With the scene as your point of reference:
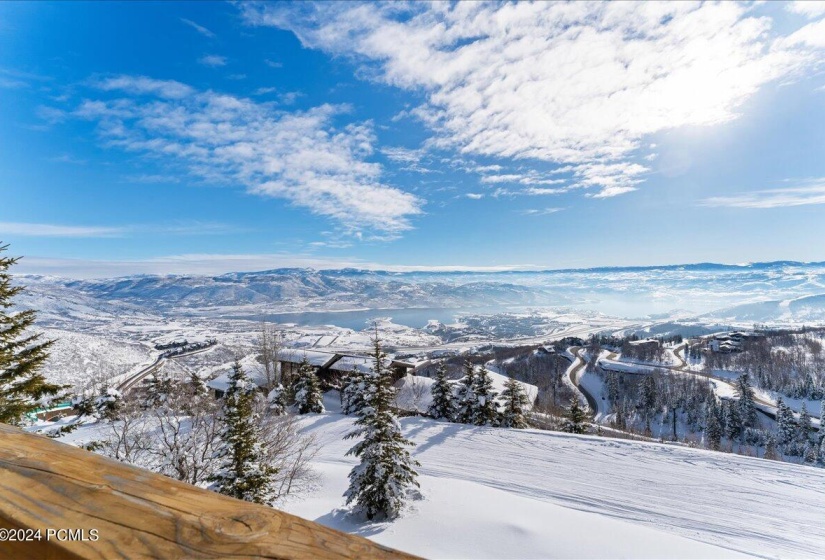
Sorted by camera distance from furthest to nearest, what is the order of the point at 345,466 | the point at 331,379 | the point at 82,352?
1. the point at 82,352
2. the point at 331,379
3. the point at 345,466

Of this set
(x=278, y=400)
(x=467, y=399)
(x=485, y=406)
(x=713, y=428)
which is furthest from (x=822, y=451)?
(x=278, y=400)

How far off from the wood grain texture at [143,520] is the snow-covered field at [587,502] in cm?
842

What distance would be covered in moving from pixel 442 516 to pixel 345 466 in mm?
7687

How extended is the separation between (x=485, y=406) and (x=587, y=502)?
1059 centimetres

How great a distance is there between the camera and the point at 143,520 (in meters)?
1.04

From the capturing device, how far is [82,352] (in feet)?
298

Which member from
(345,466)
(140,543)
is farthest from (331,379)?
(140,543)

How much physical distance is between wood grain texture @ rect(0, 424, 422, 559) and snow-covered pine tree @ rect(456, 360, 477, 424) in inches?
921

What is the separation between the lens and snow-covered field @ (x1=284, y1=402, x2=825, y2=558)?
8258 millimetres

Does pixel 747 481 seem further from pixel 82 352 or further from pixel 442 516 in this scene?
pixel 82 352

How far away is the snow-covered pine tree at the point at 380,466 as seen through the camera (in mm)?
9914

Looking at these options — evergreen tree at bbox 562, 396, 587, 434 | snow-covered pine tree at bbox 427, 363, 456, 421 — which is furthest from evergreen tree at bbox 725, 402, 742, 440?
snow-covered pine tree at bbox 427, 363, 456, 421

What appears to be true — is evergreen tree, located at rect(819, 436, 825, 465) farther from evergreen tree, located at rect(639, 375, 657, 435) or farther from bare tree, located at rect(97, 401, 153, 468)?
bare tree, located at rect(97, 401, 153, 468)

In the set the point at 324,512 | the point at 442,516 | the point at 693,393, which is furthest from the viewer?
the point at 693,393
